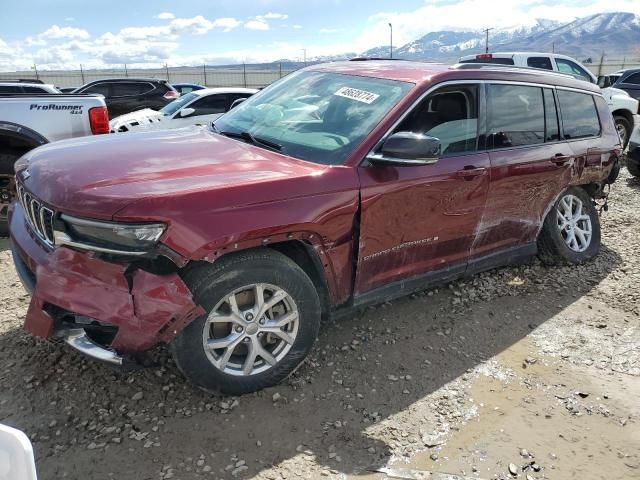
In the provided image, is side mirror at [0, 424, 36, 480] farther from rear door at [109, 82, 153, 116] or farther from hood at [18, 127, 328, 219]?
rear door at [109, 82, 153, 116]

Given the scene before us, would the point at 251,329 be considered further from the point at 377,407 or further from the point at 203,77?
the point at 203,77

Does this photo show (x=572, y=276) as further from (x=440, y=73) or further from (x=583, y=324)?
(x=440, y=73)

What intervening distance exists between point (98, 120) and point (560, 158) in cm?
433

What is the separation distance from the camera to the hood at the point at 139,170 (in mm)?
2527

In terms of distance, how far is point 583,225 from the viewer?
5137 millimetres

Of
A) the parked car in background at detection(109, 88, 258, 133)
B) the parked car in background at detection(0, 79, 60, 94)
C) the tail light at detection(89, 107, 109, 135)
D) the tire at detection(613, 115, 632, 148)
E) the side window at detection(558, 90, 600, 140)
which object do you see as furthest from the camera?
the tire at detection(613, 115, 632, 148)

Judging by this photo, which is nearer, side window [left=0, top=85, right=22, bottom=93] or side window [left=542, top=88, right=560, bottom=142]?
side window [left=542, top=88, right=560, bottom=142]

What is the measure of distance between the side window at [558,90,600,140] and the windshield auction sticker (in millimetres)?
2015

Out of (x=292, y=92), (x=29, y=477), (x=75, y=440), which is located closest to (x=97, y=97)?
(x=292, y=92)

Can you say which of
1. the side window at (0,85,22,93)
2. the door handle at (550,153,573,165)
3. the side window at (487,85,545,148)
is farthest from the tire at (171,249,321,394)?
the side window at (0,85,22,93)

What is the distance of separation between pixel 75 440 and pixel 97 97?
389 cm

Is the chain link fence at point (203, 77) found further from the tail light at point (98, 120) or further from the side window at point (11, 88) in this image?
the tail light at point (98, 120)

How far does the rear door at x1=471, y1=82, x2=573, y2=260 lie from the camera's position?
3.91m

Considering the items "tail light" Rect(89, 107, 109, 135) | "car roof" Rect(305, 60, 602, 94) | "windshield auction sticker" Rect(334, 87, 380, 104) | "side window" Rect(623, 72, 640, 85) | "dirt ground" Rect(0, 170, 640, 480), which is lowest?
"dirt ground" Rect(0, 170, 640, 480)
